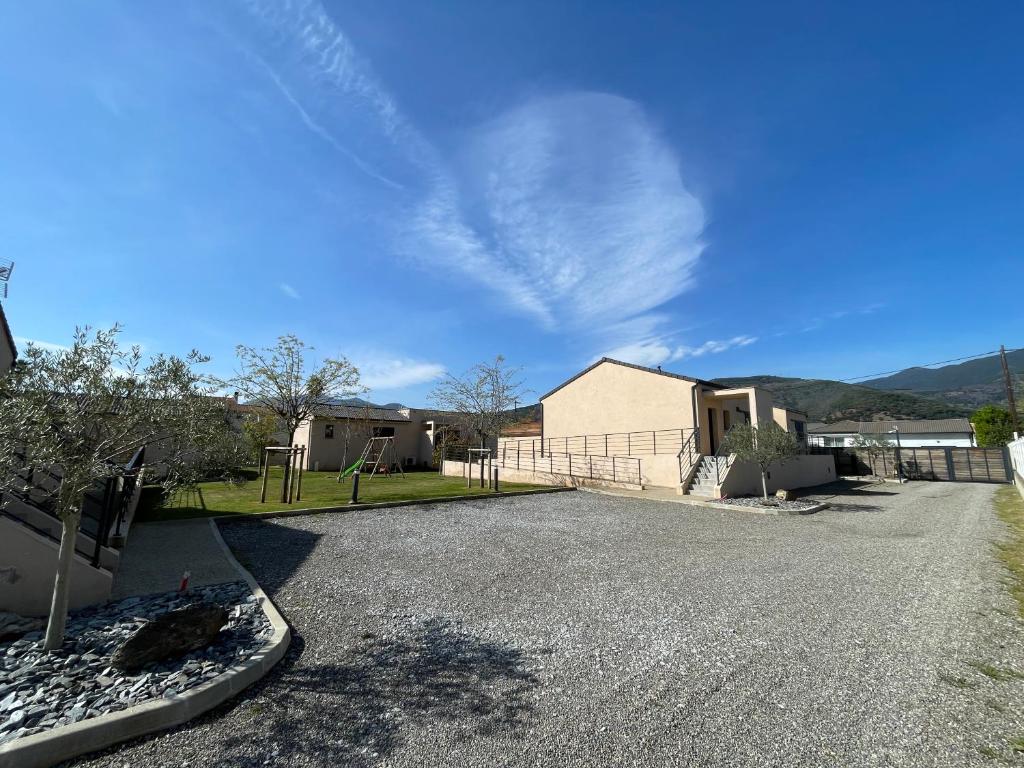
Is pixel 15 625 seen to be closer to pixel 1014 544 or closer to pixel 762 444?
pixel 1014 544

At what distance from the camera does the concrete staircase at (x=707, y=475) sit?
17.2 m

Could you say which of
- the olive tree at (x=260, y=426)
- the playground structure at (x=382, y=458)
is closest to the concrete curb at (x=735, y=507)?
the playground structure at (x=382, y=458)

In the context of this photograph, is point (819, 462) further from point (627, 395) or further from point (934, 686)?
point (934, 686)

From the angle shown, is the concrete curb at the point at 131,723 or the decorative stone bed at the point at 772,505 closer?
the concrete curb at the point at 131,723

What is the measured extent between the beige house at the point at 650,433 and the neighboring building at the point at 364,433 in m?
8.94

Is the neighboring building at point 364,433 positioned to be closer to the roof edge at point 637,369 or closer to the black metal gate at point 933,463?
the roof edge at point 637,369

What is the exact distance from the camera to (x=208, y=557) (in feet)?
24.6

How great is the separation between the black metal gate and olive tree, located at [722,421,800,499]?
1825 centimetres

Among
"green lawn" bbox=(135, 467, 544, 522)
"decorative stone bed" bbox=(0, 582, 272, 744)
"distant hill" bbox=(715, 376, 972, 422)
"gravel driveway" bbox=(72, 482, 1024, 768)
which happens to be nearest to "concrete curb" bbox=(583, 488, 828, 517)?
"gravel driveway" bbox=(72, 482, 1024, 768)

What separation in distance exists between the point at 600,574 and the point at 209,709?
17.5ft

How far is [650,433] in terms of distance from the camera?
22297 millimetres

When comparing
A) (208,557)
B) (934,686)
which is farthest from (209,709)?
(934,686)

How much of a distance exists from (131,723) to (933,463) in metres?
39.1

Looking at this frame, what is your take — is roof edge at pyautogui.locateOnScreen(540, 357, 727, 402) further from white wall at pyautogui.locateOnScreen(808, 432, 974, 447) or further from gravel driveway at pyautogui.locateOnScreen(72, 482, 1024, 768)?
white wall at pyautogui.locateOnScreen(808, 432, 974, 447)
